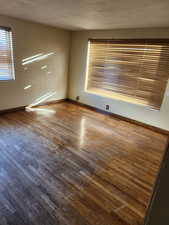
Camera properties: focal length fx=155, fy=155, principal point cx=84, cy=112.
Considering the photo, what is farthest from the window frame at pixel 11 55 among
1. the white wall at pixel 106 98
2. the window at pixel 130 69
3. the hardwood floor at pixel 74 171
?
the window at pixel 130 69

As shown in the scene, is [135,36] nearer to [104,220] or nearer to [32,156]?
[32,156]

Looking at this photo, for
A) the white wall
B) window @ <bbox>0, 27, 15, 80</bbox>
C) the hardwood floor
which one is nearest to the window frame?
window @ <bbox>0, 27, 15, 80</bbox>

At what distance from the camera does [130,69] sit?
3.70 metres

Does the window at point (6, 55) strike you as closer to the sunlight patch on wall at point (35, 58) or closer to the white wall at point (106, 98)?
the sunlight patch on wall at point (35, 58)

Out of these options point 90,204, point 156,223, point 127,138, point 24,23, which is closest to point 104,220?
point 90,204

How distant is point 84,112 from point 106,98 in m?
0.72

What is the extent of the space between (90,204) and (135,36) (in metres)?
3.39

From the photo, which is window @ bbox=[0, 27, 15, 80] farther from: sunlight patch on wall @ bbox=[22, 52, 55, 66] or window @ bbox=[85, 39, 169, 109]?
window @ bbox=[85, 39, 169, 109]

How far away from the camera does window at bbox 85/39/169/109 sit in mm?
3299

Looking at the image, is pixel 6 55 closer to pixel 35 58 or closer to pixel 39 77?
pixel 35 58

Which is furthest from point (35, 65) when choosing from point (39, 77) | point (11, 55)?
point (11, 55)

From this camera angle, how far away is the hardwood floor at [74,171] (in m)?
1.55

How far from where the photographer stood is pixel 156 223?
0.74m

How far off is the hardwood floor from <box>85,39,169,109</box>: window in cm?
88
